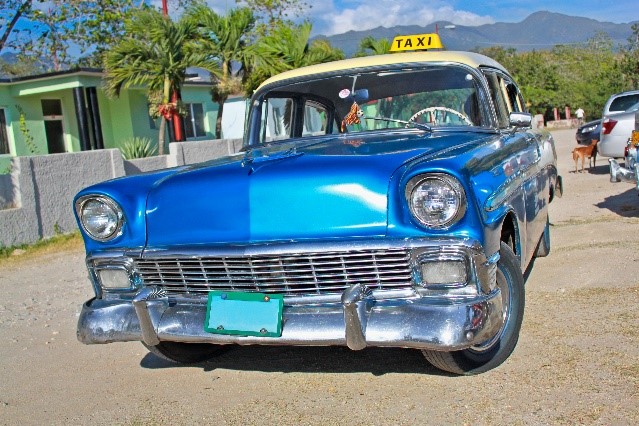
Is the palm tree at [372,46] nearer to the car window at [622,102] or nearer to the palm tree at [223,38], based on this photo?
the palm tree at [223,38]

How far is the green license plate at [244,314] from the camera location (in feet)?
10.4

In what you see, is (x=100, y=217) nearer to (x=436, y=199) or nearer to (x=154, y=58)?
(x=436, y=199)

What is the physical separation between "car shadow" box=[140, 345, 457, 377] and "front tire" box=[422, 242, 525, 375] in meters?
0.18

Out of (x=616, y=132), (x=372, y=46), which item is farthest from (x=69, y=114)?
(x=616, y=132)

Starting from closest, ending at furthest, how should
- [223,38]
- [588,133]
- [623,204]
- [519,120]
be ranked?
[519,120], [623,204], [223,38], [588,133]

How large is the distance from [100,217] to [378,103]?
188 cm

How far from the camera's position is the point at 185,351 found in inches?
162

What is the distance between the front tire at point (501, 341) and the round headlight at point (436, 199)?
1.86 feet

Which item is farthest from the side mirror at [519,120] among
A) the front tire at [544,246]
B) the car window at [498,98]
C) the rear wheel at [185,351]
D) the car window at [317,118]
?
the rear wheel at [185,351]

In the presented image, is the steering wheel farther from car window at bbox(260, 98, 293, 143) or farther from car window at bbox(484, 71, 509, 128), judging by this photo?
car window at bbox(260, 98, 293, 143)

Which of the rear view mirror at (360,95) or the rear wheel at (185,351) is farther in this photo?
the rear view mirror at (360,95)

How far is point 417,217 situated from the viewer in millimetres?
3059

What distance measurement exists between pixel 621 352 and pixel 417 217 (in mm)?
1483

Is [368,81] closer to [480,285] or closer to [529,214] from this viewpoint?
[529,214]
